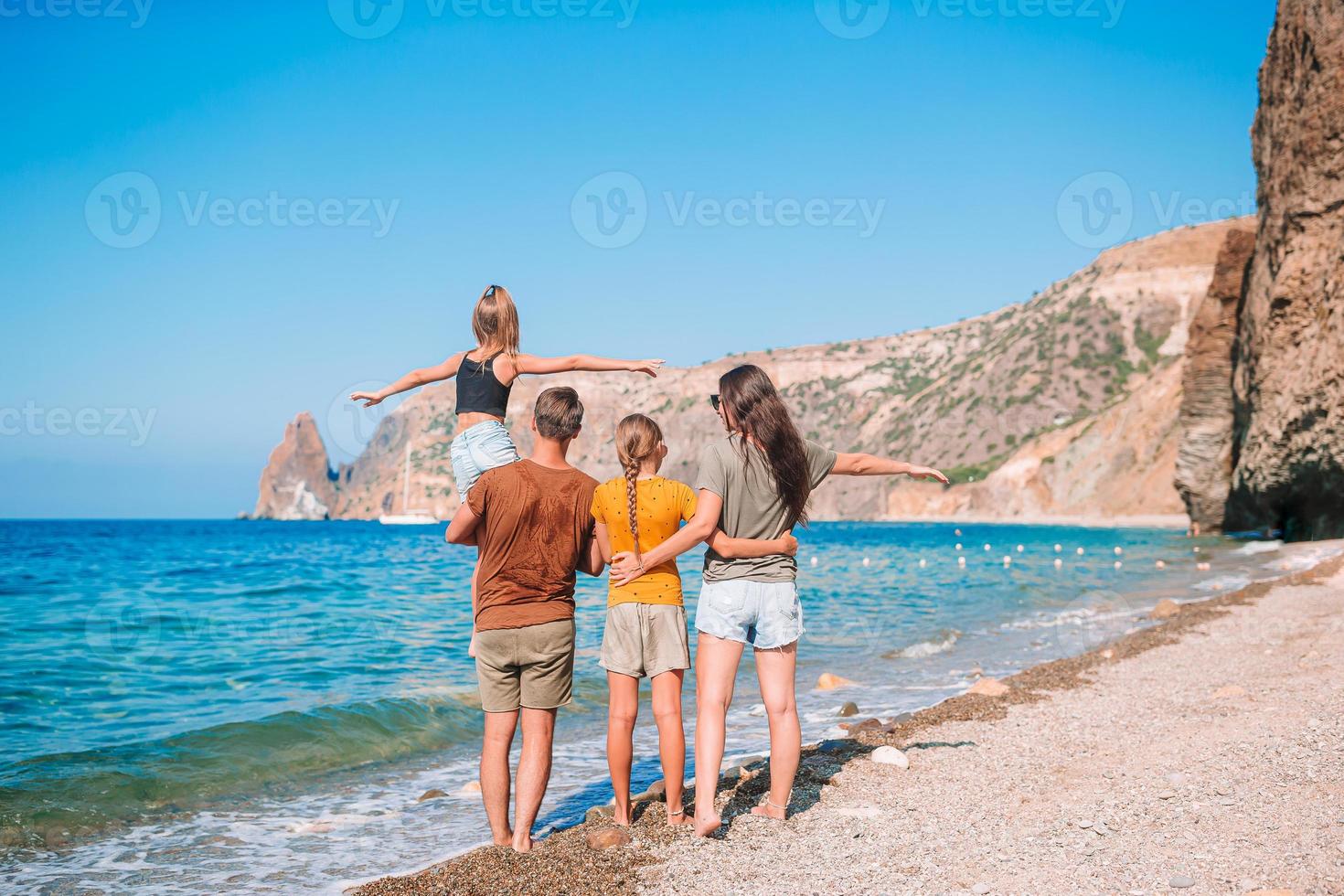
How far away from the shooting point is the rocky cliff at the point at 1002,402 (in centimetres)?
7050

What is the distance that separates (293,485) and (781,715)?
204876mm

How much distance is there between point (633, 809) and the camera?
17.8 feet

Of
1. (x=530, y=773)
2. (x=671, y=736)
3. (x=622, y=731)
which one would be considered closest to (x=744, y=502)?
(x=671, y=736)

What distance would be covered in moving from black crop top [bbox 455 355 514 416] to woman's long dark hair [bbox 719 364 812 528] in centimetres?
121

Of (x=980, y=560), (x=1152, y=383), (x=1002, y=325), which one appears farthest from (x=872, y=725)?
(x=1002, y=325)

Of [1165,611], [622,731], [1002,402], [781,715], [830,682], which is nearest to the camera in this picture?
[781,715]

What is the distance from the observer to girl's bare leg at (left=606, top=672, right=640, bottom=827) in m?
4.95

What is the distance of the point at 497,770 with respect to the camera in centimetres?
478

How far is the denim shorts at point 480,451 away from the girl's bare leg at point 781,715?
1701mm

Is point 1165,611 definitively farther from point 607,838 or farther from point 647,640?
point 607,838

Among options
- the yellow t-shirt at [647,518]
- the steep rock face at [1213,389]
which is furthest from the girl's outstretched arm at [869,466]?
the steep rock face at [1213,389]

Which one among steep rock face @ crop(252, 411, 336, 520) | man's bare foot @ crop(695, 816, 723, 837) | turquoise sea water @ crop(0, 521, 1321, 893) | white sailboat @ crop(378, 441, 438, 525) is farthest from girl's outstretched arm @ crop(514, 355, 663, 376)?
steep rock face @ crop(252, 411, 336, 520)

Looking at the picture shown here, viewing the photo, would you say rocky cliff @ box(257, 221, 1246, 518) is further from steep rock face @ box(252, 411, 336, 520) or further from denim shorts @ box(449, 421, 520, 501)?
Answer: denim shorts @ box(449, 421, 520, 501)

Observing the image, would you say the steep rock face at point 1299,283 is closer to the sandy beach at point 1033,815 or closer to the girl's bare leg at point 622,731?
the sandy beach at point 1033,815
